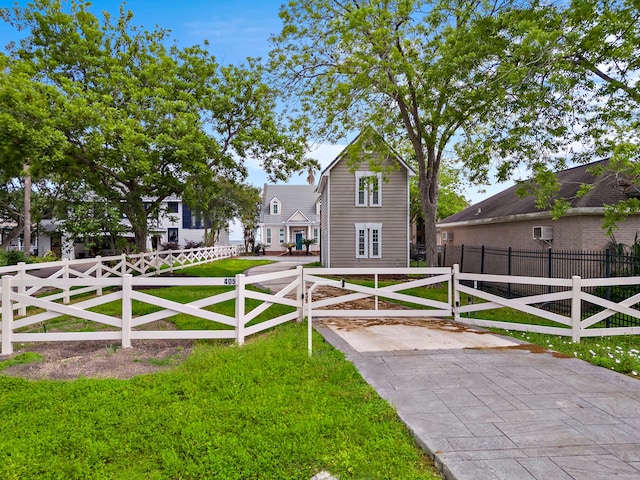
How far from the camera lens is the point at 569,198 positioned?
43.5ft

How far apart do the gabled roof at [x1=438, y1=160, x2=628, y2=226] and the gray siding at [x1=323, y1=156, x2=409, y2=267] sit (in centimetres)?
398

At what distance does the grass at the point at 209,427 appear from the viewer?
3029 millimetres

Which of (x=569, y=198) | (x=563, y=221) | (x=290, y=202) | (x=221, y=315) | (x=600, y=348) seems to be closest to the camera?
(x=600, y=348)

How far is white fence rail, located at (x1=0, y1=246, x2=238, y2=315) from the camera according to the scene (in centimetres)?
934

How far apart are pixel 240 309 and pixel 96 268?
28.3 ft

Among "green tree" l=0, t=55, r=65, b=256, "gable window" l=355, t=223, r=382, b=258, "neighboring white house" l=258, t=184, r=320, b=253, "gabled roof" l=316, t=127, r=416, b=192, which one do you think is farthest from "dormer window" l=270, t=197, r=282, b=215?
"green tree" l=0, t=55, r=65, b=256

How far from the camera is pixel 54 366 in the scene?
5.49 meters

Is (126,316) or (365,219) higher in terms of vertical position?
(365,219)

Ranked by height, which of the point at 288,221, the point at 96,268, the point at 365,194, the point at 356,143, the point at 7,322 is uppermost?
the point at 356,143

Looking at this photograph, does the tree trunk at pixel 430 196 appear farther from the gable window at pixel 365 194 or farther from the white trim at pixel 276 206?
the white trim at pixel 276 206

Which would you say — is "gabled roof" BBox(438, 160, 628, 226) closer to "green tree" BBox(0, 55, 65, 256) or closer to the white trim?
"green tree" BBox(0, 55, 65, 256)

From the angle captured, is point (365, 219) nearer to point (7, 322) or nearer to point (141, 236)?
point (141, 236)

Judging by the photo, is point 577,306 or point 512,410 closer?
point 512,410

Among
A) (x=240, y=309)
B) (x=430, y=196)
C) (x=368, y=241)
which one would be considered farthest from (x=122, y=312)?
(x=368, y=241)
